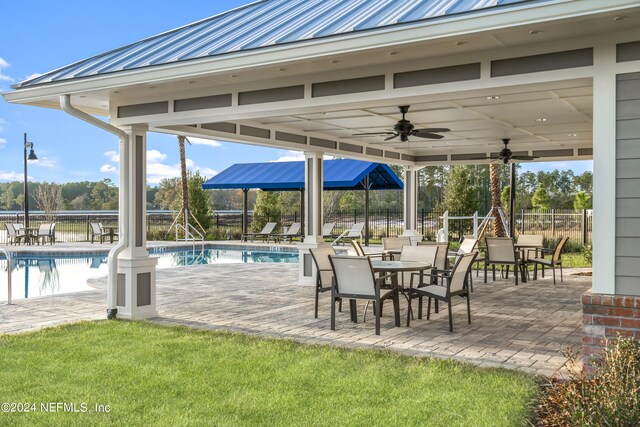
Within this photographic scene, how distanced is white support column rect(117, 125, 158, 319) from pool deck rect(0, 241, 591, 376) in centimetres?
34

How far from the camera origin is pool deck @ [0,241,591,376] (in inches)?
247

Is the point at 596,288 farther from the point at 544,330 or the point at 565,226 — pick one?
the point at 565,226

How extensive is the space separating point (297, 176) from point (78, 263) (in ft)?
26.4

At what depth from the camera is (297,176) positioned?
21.6 m

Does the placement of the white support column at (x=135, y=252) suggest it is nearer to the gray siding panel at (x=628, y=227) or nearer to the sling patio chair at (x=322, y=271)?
the sling patio chair at (x=322, y=271)

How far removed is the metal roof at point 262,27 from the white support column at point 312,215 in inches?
132

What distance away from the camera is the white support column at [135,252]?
26.0 ft

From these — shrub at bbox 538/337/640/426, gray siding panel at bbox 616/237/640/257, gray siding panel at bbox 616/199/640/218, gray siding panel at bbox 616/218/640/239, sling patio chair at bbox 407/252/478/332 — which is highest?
gray siding panel at bbox 616/199/640/218

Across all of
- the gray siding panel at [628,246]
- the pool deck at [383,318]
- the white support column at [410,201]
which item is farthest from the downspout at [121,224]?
the white support column at [410,201]

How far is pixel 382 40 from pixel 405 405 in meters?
3.01

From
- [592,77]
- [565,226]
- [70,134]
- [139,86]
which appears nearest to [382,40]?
[592,77]

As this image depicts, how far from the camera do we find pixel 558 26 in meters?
4.71

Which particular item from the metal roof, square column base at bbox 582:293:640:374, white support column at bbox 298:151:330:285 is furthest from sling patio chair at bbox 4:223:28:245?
square column base at bbox 582:293:640:374

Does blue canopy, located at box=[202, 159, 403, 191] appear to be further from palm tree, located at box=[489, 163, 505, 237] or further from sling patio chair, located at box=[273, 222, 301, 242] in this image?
palm tree, located at box=[489, 163, 505, 237]
